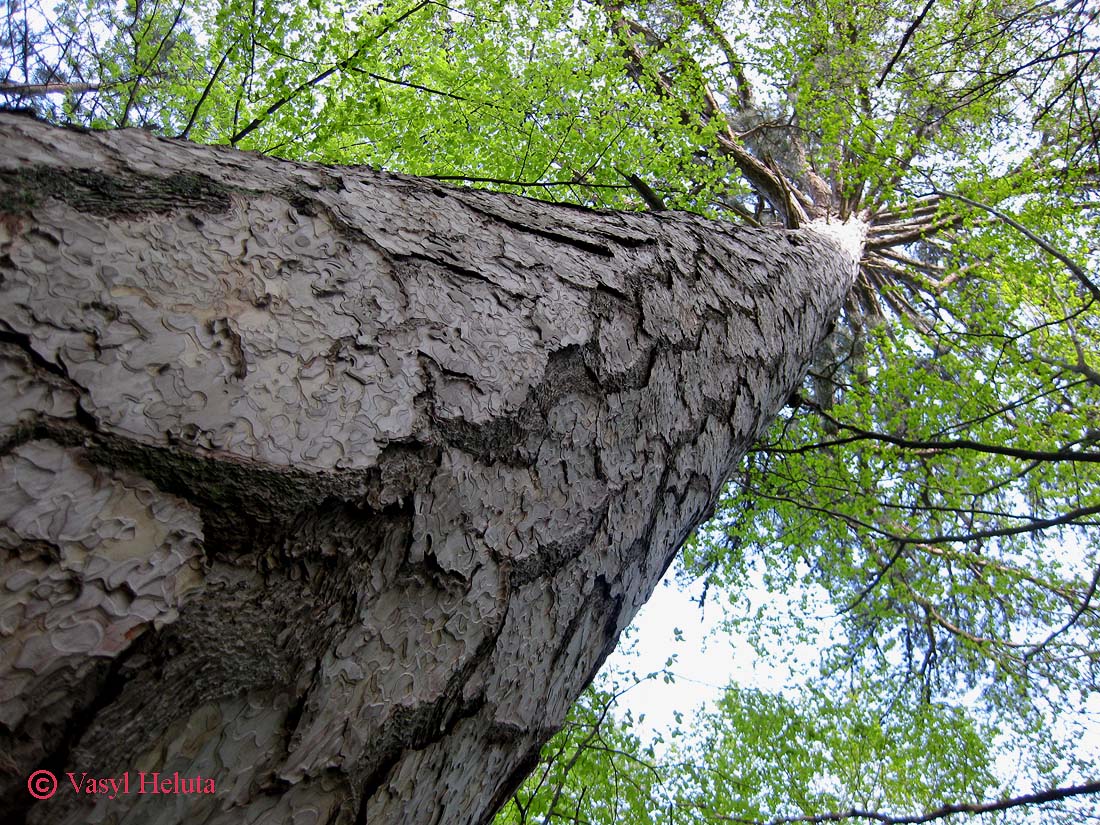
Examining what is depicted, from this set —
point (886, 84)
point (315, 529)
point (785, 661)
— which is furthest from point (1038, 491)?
point (315, 529)

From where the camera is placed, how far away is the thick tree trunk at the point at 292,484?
0.54 meters

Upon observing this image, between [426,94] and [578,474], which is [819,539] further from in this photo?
[578,474]

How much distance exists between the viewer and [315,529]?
2.23 feet

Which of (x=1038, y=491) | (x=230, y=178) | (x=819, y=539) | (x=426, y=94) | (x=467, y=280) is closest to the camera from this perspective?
(x=230, y=178)

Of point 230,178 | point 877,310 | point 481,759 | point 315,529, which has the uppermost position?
point 877,310

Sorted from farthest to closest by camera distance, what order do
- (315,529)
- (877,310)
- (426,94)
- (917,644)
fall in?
1. (877,310)
2. (917,644)
3. (426,94)
4. (315,529)

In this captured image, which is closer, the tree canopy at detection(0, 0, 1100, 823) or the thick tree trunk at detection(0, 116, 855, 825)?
the thick tree trunk at detection(0, 116, 855, 825)

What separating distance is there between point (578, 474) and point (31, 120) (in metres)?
0.84

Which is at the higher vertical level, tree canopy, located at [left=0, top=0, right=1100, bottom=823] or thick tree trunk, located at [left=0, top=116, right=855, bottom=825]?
tree canopy, located at [left=0, top=0, right=1100, bottom=823]

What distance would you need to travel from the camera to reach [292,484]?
0.65 metres

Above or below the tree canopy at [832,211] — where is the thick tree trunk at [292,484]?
below

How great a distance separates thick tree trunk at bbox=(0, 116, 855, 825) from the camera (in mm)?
541

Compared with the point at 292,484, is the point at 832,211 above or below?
above

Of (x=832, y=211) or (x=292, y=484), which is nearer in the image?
(x=292, y=484)
